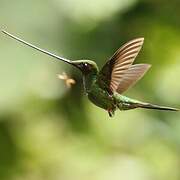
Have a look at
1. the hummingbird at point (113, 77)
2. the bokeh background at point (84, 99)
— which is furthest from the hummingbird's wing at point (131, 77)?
the bokeh background at point (84, 99)

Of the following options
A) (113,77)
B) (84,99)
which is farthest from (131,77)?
(84,99)

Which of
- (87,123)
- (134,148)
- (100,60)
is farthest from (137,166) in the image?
(100,60)

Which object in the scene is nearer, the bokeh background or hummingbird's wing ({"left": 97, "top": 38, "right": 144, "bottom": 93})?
hummingbird's wing ({"left": 97, "top": 38, "right": 144, "bottom": 93})

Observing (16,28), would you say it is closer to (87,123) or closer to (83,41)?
(83,41)

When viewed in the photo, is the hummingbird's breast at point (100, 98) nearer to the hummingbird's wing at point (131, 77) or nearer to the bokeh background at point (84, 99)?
the hummingbird's wing at point (131, 77)

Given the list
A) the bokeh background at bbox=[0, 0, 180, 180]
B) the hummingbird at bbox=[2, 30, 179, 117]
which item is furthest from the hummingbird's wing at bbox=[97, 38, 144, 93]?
the bokeh background at bbox=[0, 0, 180, 180]

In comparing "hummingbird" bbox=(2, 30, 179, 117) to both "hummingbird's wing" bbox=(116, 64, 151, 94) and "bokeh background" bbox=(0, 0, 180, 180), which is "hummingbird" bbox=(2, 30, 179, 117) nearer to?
"hummingbird's wing" bbox=(116, 64, 151, 94)

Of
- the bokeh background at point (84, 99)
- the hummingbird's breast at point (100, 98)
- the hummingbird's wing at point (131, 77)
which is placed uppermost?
the hummingbird's wing at point (131, 77)

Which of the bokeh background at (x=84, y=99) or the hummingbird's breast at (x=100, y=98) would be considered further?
the bokeh background at (x=84, y=99)
